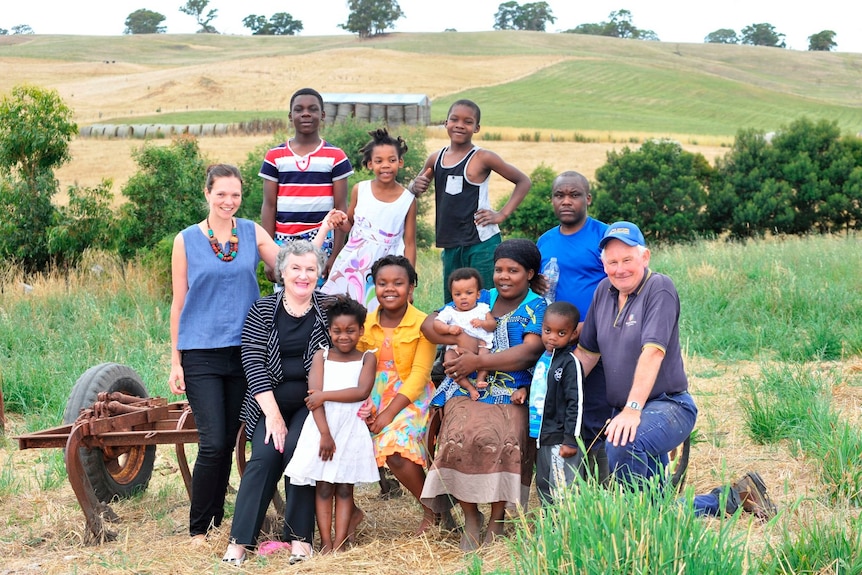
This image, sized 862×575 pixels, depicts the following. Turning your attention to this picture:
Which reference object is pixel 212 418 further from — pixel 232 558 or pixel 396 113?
pixel 396 113

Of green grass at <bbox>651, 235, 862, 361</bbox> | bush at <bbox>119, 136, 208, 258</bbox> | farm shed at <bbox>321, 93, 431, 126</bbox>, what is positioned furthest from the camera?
A: farm shed at <bbox>321, 93, 431, 126</bbox>

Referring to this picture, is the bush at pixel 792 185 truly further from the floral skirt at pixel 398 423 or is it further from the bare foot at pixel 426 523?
the bare foot at pixel 426 523

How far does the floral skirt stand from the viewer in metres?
4.79

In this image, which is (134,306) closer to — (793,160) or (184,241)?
(184,241)

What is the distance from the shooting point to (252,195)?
19016 mm

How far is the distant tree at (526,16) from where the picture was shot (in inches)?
4951

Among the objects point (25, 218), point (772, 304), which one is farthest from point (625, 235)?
point (25, 218)

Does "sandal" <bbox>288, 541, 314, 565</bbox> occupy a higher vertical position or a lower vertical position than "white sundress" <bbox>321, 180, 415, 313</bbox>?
lower

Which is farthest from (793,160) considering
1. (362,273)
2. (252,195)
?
(362,273)

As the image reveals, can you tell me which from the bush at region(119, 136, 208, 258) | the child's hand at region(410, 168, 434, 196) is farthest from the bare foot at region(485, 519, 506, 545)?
the bush at region(119, 136, 208, 258)

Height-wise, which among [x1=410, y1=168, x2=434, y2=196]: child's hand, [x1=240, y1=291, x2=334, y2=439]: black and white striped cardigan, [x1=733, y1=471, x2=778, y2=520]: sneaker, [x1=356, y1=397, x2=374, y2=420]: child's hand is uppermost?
[x1=410, y1=168, x2=434, y2=196]: child's hand

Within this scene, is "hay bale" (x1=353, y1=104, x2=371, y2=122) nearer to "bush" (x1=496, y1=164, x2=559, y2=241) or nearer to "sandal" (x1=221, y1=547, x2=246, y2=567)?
"bush" (x1=496, y1=164, x2=559, y2=241)

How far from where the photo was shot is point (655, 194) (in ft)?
75.7

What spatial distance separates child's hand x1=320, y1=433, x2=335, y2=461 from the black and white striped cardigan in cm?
41
